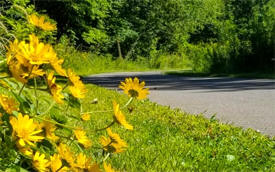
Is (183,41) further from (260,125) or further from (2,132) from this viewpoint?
(2,132)

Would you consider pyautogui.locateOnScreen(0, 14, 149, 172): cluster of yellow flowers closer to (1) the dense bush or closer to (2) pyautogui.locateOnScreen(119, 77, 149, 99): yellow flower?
(2) pyautogui.locateOnScreen(119, 77, 149, 99): yellow flower

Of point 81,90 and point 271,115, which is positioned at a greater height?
point 81,90

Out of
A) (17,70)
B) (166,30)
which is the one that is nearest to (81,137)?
(17,70)

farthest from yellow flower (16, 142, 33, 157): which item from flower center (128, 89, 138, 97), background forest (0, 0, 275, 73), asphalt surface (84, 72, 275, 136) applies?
asphalt surface (84, 72, 275, 136)

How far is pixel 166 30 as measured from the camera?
30.1 metres

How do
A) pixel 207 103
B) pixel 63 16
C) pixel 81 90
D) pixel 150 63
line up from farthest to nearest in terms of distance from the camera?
pixel 150 63
pixel 63 16
pixel 207 103
pixel 81 90

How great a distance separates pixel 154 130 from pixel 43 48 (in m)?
3.02

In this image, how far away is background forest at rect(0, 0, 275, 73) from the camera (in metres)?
11.6

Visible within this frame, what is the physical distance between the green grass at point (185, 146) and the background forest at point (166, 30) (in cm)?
105

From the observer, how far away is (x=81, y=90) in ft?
4.25

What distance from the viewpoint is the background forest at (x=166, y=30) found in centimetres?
1163

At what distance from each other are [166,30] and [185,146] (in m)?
27.1

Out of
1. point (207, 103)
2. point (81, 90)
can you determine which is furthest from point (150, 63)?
point (81, 90)

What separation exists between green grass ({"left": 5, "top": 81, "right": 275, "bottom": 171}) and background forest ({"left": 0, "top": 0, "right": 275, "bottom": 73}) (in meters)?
1.05
